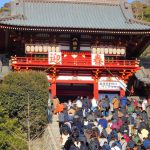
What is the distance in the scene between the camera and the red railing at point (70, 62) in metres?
28.6

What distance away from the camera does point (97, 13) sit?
3253 cm

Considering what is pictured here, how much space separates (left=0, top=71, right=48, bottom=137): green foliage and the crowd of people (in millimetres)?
944

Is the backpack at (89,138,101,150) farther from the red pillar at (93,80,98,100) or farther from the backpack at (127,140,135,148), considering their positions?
the red pillar at (93,80,98,100)

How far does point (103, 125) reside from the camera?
21.5 m

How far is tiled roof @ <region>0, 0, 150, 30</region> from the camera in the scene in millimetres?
29500

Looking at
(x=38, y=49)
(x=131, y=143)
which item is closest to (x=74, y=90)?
(x=38, y=49)

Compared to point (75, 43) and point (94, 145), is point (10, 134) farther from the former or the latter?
point (75, 43)

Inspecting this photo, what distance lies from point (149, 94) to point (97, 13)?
6160 millimetres

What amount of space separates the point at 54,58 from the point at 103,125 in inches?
343

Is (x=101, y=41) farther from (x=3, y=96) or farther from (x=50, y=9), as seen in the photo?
(x=3, y=96)

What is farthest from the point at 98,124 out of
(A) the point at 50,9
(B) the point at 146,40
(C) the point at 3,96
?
(A) the point at 50,9

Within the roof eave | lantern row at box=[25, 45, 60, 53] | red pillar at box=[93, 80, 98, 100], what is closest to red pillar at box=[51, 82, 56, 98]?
lantern row at box=[25, 45, 60, 53]

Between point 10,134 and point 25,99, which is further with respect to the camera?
point 25,99

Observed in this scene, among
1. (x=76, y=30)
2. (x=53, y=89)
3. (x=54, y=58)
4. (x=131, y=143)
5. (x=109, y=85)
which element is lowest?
(x=131, y=143)
